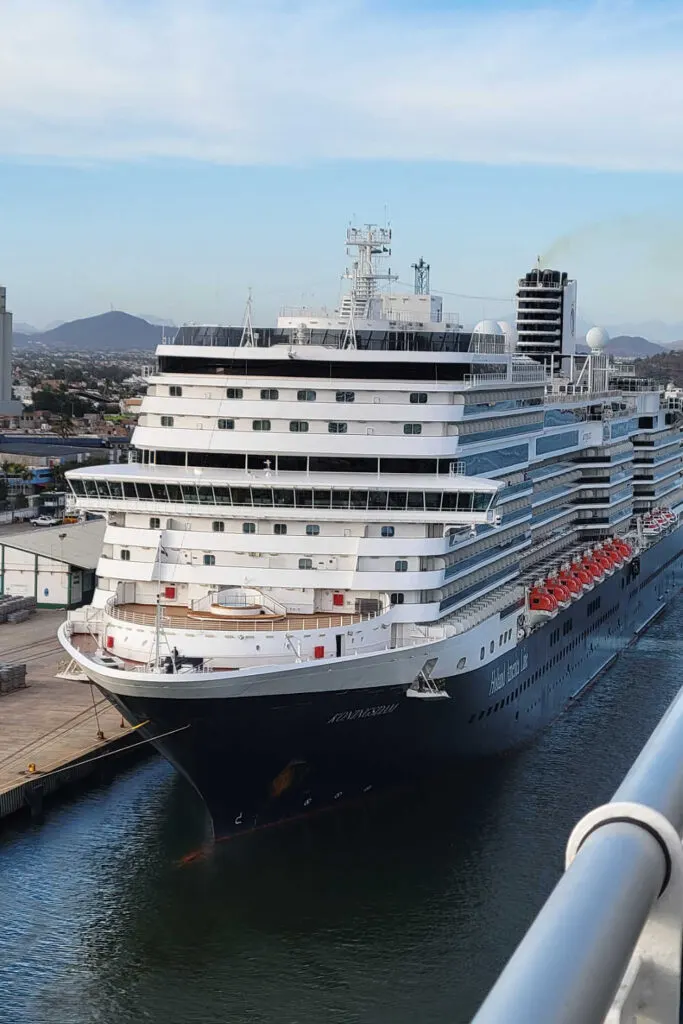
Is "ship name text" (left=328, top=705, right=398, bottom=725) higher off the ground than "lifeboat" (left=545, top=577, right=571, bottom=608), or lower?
lower

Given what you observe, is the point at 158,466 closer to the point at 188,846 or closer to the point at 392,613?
the point at 392,613

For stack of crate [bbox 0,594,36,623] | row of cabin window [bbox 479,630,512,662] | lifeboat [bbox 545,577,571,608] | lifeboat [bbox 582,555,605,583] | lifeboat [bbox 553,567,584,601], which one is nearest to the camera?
row of cabin window [bbox 479,630,512,662]

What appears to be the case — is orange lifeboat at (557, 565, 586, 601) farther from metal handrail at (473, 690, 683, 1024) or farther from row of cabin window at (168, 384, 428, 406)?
metal handrail at (473, 690, 683, 1024)

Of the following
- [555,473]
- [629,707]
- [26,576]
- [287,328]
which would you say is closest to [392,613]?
[287,328]

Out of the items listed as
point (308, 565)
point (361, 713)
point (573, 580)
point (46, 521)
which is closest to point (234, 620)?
point (308, 565)

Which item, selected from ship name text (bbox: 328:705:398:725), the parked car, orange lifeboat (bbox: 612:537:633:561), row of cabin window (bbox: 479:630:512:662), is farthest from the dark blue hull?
the parked car
